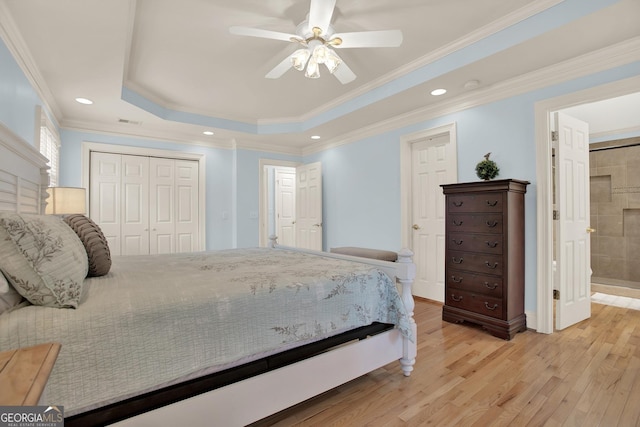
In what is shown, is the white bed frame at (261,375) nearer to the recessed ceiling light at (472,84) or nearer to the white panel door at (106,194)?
the white panel door at (106,194)

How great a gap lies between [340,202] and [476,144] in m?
2.24

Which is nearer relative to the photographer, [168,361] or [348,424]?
[168,361]

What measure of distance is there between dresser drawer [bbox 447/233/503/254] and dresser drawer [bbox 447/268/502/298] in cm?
23

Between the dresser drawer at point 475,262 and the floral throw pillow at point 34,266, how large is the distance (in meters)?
2.89

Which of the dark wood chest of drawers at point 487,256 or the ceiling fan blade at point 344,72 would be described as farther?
the dark wood chest of drawers at point 487,256

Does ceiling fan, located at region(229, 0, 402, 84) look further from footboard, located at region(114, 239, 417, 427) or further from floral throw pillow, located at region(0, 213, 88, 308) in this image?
floral throw pillow, located at region(0, 213, 88, 308)

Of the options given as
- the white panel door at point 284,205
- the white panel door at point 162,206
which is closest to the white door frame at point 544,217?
the white panel door at point 162,206

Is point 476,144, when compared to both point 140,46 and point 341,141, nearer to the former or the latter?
point 341,141

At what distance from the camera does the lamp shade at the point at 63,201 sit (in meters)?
2.70

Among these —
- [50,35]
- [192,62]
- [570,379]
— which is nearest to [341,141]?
[192,62]

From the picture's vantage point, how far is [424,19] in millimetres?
2344

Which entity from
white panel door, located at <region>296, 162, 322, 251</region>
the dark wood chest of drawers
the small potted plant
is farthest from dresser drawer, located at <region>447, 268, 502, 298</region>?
white panel door, located at <region>296, 162, 322, 251</region>

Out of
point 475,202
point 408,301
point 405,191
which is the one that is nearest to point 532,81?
point 475,202

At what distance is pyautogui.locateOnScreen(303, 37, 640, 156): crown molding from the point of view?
2.33 metres
